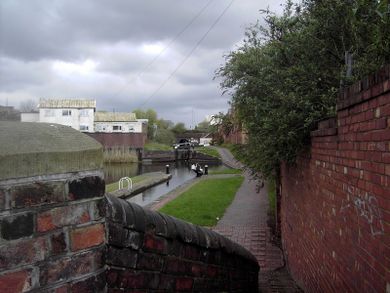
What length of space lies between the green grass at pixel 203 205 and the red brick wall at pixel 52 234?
10838mm

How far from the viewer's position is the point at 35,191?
201 cm

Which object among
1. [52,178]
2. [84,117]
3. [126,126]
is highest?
[84,117]

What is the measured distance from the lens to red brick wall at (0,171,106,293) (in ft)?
6.34

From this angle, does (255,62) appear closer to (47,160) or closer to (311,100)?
(311,100)

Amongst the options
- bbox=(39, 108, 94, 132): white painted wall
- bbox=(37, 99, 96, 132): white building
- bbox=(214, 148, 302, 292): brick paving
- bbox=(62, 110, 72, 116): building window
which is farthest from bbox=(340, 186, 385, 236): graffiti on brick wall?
bbox=(62, 110, 72, 116): building window

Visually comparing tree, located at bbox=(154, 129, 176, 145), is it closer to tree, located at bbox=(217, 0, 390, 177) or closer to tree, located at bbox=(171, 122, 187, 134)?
tree, located at bbox=(171, 122, 187, 134)

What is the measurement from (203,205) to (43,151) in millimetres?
14725

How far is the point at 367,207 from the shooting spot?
3.35 m

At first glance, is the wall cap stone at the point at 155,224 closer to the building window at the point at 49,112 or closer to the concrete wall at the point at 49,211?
the concrete wall at the point at 49,211

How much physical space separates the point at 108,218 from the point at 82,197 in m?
0.34

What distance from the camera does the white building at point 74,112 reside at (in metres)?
61.2

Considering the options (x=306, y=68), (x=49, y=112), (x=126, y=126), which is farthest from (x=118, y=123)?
(x=306, y=68)

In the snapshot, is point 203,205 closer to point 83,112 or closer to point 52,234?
point 52,234

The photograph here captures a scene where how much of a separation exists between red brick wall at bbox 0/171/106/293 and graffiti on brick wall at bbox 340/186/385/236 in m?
1.92
